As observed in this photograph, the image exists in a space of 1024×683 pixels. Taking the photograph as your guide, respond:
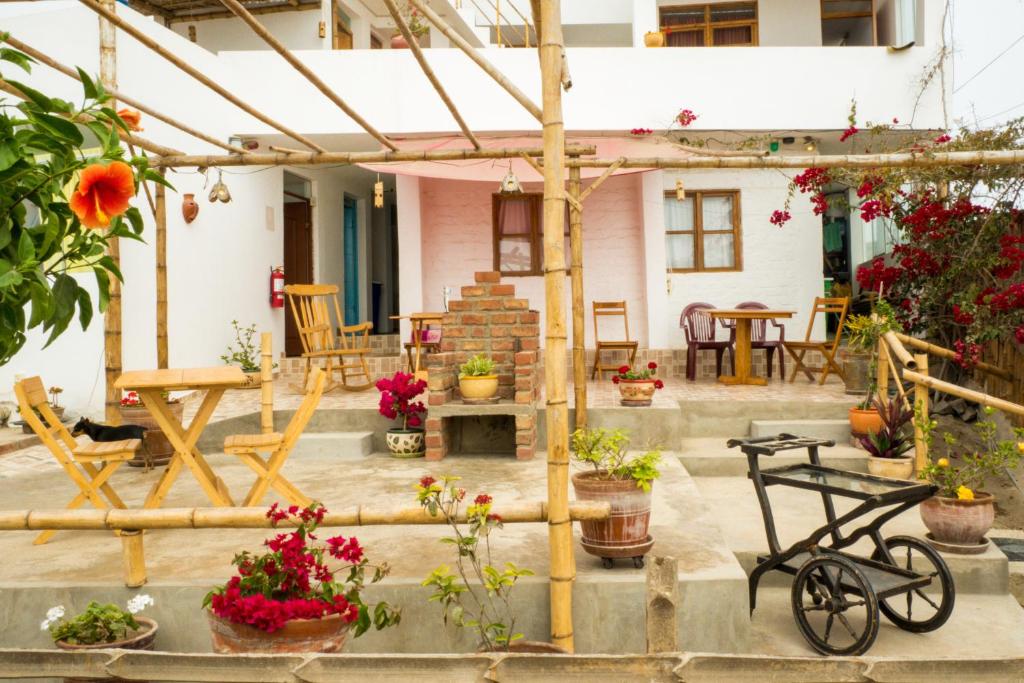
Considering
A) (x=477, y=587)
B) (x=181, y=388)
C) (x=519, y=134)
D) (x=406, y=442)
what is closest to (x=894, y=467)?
(x=406, y=442)

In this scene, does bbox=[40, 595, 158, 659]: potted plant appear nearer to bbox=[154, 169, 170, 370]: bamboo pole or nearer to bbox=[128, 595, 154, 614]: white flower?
bbox=[128, 595, 154, 614]: white flower

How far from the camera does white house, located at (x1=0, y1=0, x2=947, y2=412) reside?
865 centimetres

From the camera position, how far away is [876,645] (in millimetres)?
3820

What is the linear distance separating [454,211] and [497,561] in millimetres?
7325

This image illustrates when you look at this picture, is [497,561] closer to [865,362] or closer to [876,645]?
[876,645]

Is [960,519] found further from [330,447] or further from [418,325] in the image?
[418,325]

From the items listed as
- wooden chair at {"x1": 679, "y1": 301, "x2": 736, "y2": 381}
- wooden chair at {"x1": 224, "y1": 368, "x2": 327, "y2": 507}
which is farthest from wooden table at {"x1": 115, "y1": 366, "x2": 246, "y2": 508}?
wooden chair at {"x1": 679, "y1": 301, "x2": 736, "y2": 381}

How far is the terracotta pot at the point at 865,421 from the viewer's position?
6566 millimetres

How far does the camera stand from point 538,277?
1045 centimetres

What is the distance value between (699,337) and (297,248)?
5352mm

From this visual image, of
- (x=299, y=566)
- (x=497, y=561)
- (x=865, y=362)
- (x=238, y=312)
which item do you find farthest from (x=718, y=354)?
(x=299, y=566)

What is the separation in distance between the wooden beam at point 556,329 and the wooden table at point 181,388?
170cm

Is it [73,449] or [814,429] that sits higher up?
[73,449]

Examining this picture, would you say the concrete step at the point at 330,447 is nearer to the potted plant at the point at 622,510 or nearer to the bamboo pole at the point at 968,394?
the potted plant at the point at 622,510
